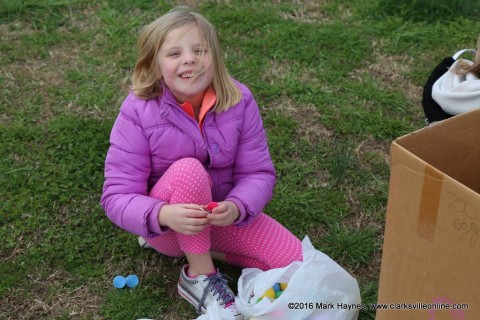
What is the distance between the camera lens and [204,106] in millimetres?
2131

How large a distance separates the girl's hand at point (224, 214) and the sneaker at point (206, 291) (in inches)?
8.8

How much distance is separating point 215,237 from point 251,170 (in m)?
0.28

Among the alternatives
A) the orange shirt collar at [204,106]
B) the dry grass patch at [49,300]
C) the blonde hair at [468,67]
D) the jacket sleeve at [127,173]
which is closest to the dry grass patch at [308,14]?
the blonde hair at [468,67]

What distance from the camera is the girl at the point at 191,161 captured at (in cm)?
205

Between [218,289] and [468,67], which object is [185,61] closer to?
[218,289]

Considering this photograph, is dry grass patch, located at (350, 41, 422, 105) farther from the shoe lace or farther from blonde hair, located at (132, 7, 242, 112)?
the shoe lace

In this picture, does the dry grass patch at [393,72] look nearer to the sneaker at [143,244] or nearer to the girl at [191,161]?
the girl at [191,161]

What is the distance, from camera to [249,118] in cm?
223

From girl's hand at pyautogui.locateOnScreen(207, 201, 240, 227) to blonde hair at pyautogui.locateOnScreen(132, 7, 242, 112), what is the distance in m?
0.32

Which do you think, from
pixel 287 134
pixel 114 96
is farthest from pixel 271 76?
pixel 114 96

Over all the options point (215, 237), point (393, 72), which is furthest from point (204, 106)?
point (393, 72)

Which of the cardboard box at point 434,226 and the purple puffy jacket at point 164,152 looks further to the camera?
the purple puffy jacket at point 164,152

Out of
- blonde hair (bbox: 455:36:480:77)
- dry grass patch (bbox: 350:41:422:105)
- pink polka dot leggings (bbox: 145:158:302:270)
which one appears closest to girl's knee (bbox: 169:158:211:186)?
pink polka dot leggings (bbox: 145:158:302:270)

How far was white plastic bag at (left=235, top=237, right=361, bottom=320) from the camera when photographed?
1964 mm
